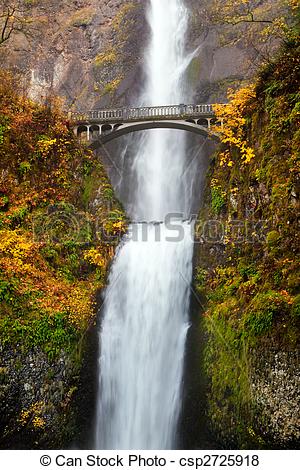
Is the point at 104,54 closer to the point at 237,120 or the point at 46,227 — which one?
the point at 237,120

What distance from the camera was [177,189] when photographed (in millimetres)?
19594

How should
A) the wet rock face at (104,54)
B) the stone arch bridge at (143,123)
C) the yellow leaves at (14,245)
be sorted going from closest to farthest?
the yellow leaves at (14,245) → the stone arch bridge at (143,123) → the wet rock face at (104,54)

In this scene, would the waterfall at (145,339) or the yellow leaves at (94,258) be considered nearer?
the waterfall at (145,339)

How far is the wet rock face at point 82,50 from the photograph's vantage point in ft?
81.9

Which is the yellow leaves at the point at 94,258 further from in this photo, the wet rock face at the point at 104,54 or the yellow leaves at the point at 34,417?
the wet rock face at the point at 104,54

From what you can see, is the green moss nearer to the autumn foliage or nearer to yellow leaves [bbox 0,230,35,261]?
the autumn foliage

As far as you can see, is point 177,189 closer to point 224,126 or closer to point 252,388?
point 224,126

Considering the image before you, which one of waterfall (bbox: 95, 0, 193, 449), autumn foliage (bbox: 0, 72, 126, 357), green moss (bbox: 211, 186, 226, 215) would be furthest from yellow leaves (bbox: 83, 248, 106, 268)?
green moss (bbox: 211, 186, 226, 215)

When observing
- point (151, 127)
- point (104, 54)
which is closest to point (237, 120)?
point (151, 127)

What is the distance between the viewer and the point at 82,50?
27719 mm

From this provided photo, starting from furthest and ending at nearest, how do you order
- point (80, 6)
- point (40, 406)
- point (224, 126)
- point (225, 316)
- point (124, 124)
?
point (80, 6), point (124, 124), point (224, 126), point (225, 316), point (40, 406)

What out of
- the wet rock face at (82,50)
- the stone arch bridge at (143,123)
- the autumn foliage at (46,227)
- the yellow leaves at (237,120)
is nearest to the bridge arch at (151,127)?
the stone arch bridge at (143,123)

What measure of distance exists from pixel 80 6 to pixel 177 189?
18.3m

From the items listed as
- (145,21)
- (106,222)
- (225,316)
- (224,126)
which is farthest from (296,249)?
(145,21)
